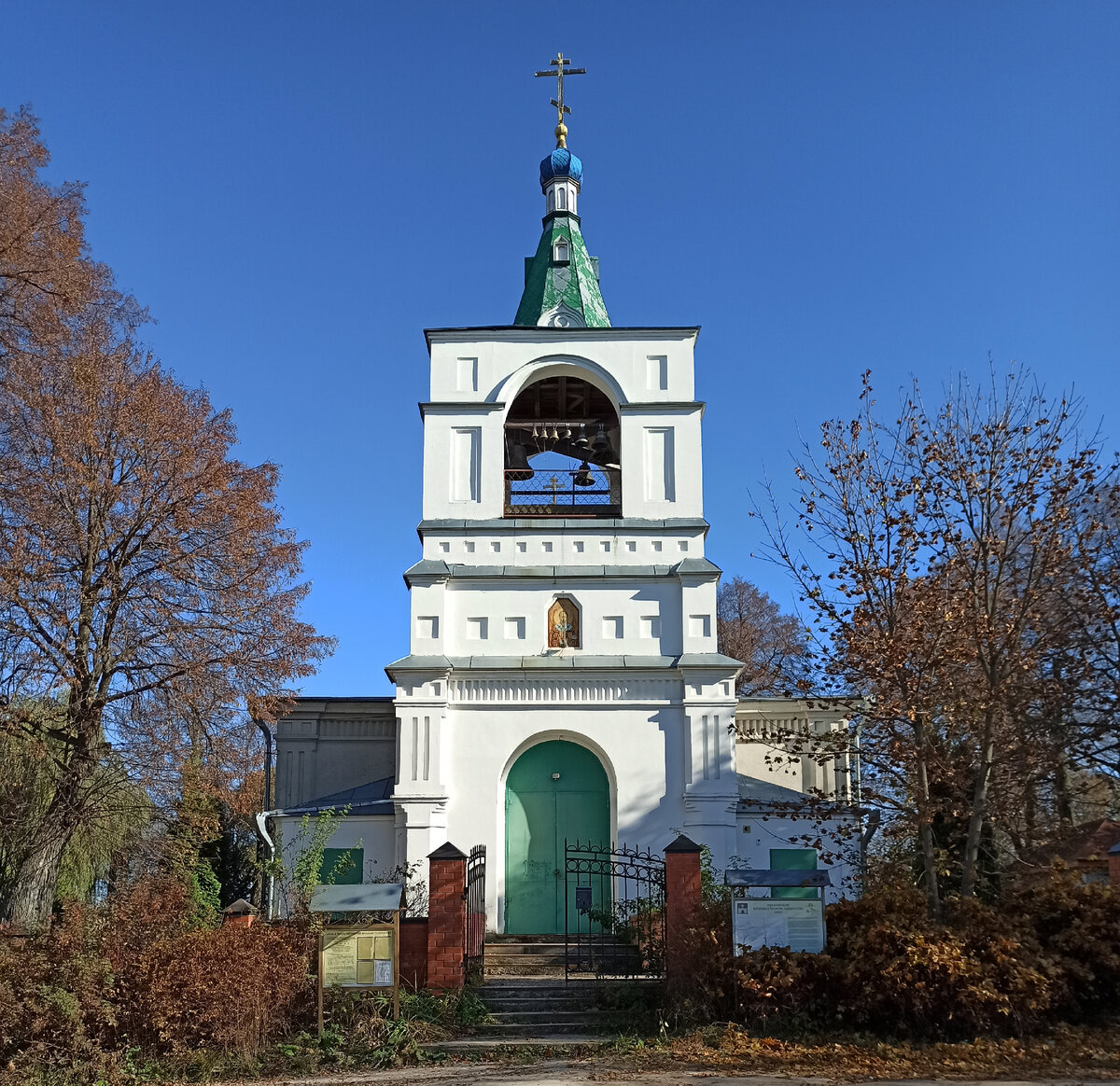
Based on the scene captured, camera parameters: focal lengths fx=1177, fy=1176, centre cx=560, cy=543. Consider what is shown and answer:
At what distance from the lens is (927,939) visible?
1247 cm

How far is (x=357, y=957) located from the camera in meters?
12.9

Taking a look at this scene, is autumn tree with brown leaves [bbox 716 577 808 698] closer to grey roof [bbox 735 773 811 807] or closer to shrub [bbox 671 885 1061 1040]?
grey roof [bbox 735 773 811 807]

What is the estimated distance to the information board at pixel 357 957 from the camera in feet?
42.3

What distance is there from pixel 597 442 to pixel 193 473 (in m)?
6.77

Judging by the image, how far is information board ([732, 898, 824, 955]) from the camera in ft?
42.9

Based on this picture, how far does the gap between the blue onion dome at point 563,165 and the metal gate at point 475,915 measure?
13.5 meters

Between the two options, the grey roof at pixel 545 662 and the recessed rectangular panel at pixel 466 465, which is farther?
the recessed rectangular panel at pixel 466 465

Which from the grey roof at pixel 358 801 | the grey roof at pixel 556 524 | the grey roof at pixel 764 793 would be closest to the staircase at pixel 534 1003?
the grey roof at pixel 358 801

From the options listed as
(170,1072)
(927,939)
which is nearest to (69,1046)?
(170,1072)

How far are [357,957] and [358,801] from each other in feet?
20.8

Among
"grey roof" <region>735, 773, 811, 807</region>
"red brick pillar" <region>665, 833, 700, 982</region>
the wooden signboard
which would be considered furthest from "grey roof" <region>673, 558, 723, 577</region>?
the wooden signboard

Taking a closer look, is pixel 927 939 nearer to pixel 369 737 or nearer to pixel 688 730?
pixel 688 730

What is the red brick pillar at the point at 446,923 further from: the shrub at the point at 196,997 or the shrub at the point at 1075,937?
the shrub at the point at 1075,937

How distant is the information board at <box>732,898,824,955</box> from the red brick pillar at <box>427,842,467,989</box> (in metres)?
3.31
